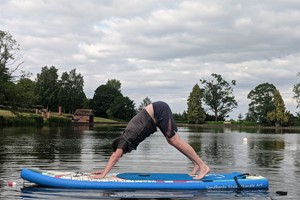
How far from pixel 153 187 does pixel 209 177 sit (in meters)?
2.02

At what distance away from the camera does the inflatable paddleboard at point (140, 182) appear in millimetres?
12430

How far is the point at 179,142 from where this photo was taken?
13.4 m

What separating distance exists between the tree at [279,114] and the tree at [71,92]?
61.9 metres

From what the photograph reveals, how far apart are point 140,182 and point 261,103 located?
133574 millimetres

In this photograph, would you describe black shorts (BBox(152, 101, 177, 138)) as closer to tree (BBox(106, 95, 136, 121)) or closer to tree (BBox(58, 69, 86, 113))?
tree (BBox(58, 69, 86, 113))

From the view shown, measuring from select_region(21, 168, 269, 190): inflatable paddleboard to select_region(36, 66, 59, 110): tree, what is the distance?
123886mm

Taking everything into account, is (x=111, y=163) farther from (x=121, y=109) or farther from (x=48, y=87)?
(x=121, y=109)

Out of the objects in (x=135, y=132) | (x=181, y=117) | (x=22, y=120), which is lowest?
(x=22, y=120)

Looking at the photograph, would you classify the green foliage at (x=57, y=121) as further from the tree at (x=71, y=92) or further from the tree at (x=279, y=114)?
the tree at (x=279, y=114)

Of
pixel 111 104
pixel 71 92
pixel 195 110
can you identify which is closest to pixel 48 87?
pixel 71 92

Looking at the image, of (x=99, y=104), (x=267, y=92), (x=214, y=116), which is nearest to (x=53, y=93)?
(x=99, y=104)

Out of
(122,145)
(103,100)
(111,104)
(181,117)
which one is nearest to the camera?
(122,145)

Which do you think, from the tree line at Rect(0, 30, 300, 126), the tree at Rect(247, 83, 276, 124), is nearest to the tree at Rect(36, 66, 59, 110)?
the tree line at Rect(0, 30, 300, 126)

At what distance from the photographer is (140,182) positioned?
41.1 ft
